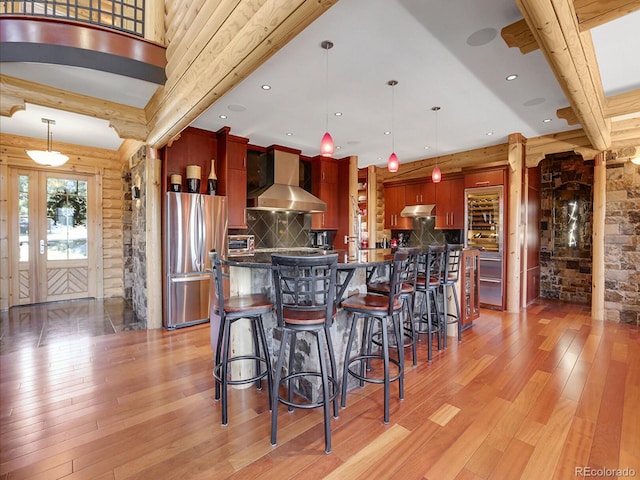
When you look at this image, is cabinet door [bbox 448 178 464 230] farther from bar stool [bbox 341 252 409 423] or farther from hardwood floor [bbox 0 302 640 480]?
bar stool [bbox 341 252 409 423]

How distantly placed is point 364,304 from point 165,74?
316cm

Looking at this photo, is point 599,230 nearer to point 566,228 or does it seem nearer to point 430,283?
point 566,228

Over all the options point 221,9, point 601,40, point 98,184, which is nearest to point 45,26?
point 221,9

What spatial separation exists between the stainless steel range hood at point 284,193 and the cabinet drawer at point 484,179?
252cm

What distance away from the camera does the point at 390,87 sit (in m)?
3.22

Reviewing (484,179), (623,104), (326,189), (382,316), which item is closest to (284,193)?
(326,189)

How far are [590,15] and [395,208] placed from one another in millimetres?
4807

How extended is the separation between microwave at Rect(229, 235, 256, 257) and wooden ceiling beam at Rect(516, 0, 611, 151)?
3.93 metres

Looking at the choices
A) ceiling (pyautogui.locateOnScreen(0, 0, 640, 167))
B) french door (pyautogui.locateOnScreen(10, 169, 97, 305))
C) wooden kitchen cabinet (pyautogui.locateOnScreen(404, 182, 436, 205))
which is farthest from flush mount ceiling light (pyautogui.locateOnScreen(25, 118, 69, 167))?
wooden kitchen cabinet (pyautogui.locateOnScreen(404, 182, 436, 205))

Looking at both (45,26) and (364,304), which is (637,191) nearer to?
(364,304)

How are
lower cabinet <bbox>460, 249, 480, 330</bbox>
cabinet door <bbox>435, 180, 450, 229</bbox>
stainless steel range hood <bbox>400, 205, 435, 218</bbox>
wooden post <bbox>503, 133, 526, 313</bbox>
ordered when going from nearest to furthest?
lower cabinet <bbox>460, 249, 480, 330</bbox>
wooden post <bbox>503, 133, 526, 313</bbox>
cabinet door <bbox>435, 180, 450, 229</bbox>
stainless steel range hood <bbox>400, 205, 435, 218</bbox>

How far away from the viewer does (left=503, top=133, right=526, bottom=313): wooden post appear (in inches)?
190

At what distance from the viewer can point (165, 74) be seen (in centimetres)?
331

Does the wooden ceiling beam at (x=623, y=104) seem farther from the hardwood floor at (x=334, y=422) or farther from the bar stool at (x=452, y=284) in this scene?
the hardwood floor at (x=334, y=422)
